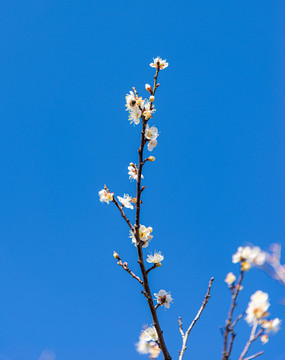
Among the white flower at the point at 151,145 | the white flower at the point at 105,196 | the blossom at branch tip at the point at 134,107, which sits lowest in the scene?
the white flower at the point at 105,196

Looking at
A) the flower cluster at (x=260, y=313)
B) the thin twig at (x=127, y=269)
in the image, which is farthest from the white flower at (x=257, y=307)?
the thin twig at (x=127, y=269)

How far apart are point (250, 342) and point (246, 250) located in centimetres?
51

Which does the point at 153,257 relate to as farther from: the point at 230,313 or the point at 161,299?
the point at 230,313

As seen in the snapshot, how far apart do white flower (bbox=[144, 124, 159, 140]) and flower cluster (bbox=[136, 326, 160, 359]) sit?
1.60 m

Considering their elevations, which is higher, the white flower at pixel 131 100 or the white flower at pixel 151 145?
the white flower at pixel 131 100

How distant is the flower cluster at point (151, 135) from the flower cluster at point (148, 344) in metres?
1.54

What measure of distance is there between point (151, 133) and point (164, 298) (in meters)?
1.41

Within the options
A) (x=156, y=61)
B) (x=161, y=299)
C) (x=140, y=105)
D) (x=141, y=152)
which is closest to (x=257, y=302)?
(x=161, y=299)

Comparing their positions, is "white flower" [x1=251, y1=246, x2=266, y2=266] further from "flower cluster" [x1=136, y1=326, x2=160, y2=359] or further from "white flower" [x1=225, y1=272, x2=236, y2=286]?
"flower cluster" [x1=136, y1=326, x2=160, y2=359]

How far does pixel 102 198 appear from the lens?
8.89 ft

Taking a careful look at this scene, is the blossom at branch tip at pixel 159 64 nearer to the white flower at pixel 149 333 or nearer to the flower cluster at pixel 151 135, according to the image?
the flower cluster at pixel 151 135

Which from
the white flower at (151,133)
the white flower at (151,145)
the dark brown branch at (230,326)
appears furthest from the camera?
the white flower at (151,145)

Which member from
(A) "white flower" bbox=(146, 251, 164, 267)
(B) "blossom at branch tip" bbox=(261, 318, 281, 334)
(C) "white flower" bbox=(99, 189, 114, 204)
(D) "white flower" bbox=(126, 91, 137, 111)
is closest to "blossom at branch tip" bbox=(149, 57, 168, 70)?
(D) "white flower" bbox=(126, 91, 137, 111)

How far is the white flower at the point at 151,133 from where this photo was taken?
→ 2.61 meters
